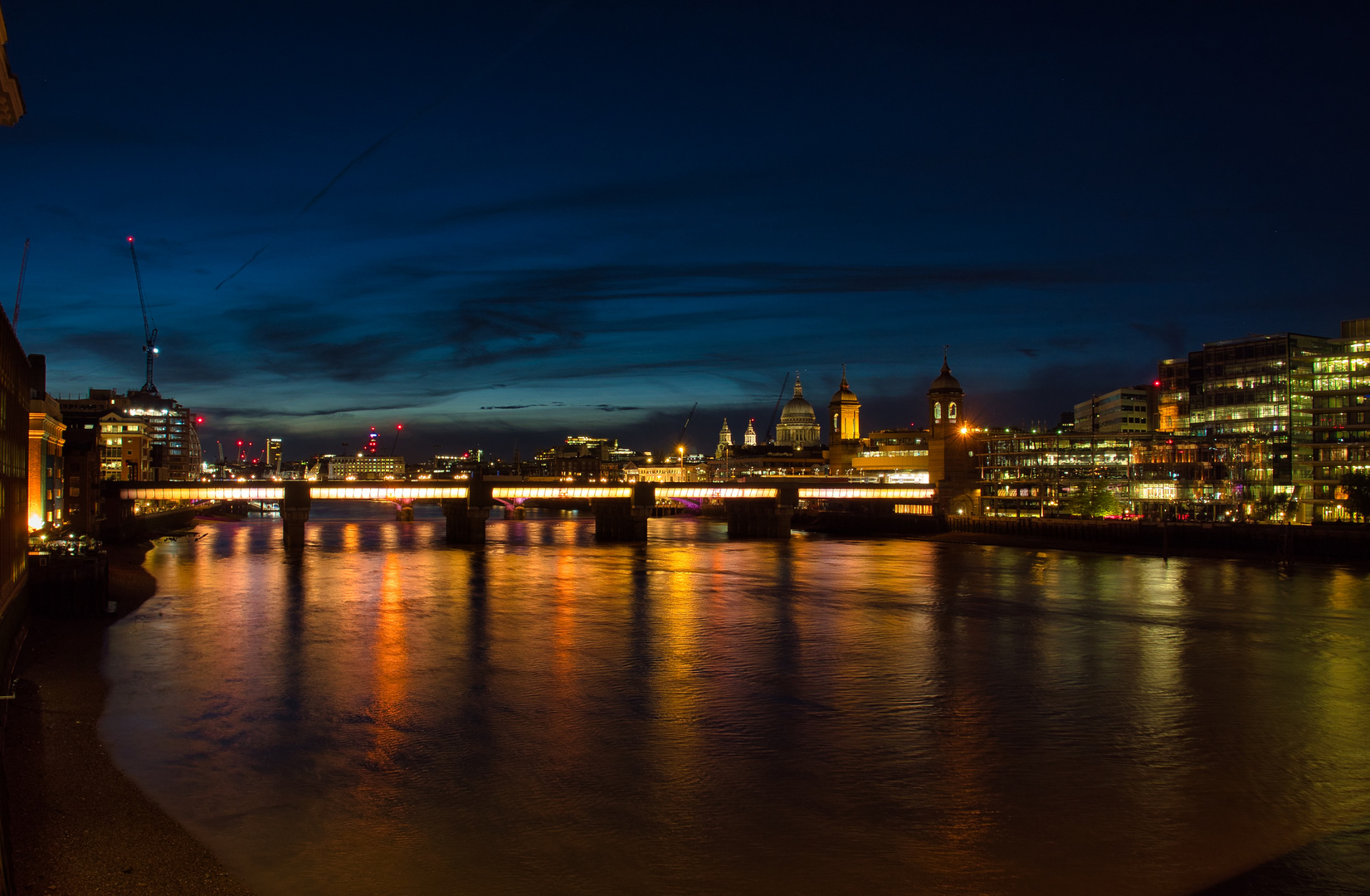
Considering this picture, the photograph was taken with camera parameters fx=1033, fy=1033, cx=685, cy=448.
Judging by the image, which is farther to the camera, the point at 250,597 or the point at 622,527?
the point at 622,527

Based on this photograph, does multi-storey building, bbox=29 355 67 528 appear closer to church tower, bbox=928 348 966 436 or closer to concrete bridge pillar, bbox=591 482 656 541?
concrete bridge pillar, bbox=591 482 656 541

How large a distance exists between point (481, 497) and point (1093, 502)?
58677 mm

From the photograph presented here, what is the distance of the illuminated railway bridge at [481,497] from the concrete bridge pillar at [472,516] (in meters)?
0.08

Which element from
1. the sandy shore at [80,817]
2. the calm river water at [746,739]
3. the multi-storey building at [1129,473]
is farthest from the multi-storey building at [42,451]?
the multi-storey building at [1129,473]

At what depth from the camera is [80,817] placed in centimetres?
1605

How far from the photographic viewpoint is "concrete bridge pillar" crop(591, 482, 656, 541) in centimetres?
9931

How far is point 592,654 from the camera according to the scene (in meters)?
32.4

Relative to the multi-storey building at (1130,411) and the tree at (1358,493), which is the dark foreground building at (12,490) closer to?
the tree at (1358,493)

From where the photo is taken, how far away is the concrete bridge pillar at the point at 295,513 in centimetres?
8594

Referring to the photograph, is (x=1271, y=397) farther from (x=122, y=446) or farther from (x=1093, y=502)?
(x=122, y=446)

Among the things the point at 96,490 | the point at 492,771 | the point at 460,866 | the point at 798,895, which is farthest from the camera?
the point at 96,490

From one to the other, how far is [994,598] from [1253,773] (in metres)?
30.4

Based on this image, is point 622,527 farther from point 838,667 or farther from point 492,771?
point 492,771

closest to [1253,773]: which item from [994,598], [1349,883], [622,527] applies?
[1349,883]
